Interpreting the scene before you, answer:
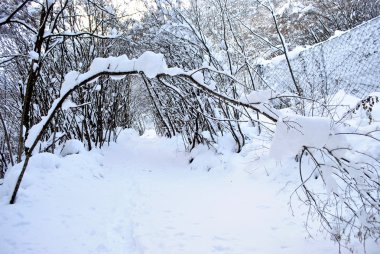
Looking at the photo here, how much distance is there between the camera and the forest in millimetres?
2818

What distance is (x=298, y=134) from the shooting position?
2283 millimetres

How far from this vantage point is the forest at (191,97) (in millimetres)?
2818

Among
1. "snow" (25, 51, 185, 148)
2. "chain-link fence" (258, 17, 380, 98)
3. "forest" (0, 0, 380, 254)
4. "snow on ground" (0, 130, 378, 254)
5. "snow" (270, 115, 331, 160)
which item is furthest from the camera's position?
"chain-link fence" (258, 17, 380, 98)

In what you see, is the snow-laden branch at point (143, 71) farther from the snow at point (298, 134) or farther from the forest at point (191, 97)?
the snow at point (298, 134)

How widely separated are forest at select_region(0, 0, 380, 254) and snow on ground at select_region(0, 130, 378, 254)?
43 mm

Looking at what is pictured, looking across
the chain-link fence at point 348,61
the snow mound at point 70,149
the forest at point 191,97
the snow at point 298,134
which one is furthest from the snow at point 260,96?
the snow mound at point 70,149

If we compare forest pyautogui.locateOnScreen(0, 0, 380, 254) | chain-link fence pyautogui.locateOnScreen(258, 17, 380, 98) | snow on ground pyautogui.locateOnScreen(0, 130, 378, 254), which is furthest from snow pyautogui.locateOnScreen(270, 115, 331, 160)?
chain-link fence pyautogui.locateOnScreen(258, 17, 380, 98)

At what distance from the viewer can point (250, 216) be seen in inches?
151

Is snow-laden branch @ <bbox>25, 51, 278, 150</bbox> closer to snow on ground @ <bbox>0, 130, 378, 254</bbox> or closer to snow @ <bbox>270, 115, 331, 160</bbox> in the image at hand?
snow @ <bbox>270, 115, 331, 160</bbox>

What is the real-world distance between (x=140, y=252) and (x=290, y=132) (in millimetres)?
1819

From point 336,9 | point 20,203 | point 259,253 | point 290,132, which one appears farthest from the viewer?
point 336,9

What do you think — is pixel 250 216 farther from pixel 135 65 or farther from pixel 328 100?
pixel 135 65

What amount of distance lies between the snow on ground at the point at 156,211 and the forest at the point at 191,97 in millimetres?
43

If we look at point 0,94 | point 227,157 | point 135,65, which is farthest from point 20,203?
point 0,94
